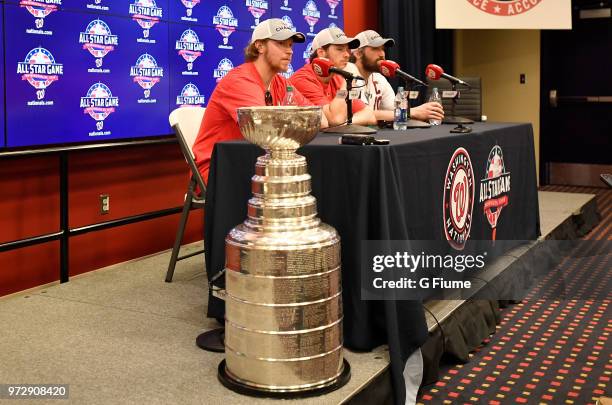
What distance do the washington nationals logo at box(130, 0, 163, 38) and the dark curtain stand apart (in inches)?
104

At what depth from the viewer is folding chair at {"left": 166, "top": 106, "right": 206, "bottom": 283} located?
3.27m

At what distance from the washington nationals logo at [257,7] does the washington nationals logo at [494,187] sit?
72.7 inches

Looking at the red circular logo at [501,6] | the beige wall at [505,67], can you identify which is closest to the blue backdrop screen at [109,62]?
the red circular logo at [501,6]

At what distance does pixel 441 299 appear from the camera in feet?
9.75

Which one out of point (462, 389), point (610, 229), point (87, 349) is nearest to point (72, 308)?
point (87, 349)

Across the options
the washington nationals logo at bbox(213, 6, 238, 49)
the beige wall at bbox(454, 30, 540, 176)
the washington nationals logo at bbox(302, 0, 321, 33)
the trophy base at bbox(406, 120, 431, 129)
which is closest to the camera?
the trophy base at bbox(406, 120, 431, 129)

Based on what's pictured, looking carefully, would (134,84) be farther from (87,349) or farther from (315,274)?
(315,274)

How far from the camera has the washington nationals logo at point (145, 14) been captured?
3.72 meters

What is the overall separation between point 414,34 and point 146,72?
3.21 meters

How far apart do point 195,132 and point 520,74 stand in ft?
15.6

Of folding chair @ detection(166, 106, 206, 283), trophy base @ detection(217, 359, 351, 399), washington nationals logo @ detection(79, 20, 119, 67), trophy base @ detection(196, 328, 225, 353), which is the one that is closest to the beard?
folding chair @ detection(166, 106, 206, 283)

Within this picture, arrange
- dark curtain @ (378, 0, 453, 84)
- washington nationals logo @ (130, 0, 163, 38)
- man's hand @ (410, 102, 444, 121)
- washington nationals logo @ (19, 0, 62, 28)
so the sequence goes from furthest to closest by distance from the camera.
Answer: dark curtain @ (378, 0, 453, 84), washington nationals logo @ (130, 0, 163, 38), man's hand @ (410, 102, 444, 121), washington nationals logo @ (19, 0, 62, 28)

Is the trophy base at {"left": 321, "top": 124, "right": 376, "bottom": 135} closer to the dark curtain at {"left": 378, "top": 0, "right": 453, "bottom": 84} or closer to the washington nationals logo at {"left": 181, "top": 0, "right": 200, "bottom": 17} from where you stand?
the washington nationals logo at {"left": 181, "top": 0, "right": 200, "bottom": 17}

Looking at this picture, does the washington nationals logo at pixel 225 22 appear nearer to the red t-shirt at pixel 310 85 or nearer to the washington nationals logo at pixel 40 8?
the red t-shirt at pixel 310 85
